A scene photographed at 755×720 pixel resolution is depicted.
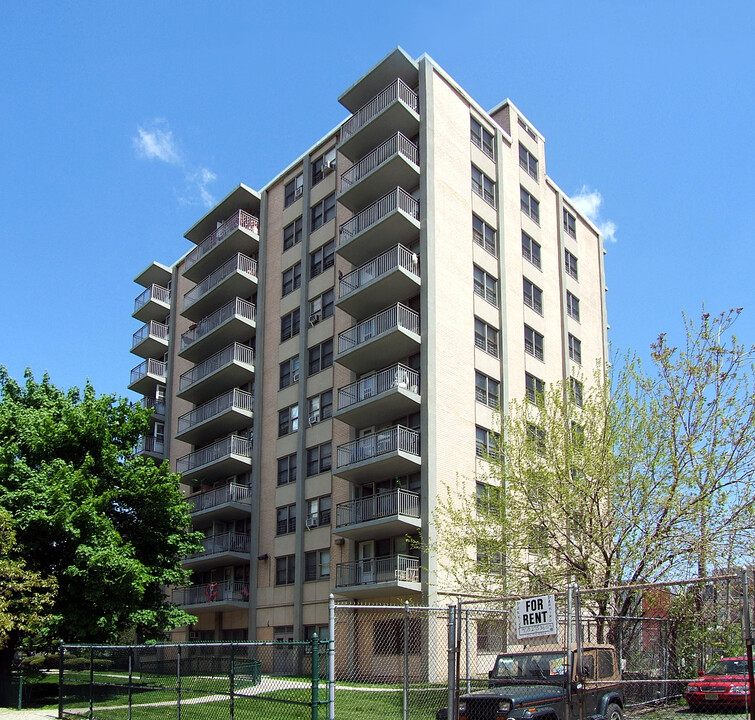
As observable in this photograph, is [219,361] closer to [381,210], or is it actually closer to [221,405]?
[221,405]

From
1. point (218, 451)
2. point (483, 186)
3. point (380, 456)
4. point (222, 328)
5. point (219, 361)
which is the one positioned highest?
point (483, 186)

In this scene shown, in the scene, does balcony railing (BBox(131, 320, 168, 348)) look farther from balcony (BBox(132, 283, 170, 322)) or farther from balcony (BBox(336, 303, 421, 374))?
balcony (BBox(336, 303, 421, 374))

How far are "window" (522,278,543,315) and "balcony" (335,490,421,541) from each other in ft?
42.2

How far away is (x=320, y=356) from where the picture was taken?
38094 mm

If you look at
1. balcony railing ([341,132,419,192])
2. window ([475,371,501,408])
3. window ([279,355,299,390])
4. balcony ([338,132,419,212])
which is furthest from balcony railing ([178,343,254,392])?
window ([475,371,501,408])

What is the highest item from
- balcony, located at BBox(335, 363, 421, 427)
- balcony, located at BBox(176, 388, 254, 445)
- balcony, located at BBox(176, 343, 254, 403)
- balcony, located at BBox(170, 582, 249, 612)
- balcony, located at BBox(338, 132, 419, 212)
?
balcony, located at BBox(338, 132, 419, 212)

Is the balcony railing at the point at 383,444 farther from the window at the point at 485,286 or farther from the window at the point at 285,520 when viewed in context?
the window at the point at 485,286

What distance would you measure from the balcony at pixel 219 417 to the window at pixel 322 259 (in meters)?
7.23

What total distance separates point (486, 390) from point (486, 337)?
7.89 feet

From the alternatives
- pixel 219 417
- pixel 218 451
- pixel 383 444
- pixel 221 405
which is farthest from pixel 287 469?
pixel 383 444

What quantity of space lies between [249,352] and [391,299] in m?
11.0

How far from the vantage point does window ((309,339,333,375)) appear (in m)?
37.6

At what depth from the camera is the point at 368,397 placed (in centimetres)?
3253

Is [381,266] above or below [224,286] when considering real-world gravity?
below
